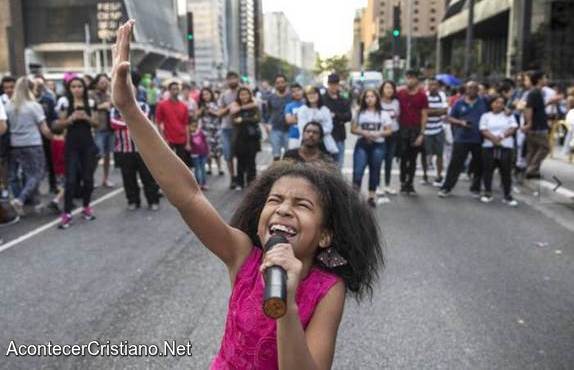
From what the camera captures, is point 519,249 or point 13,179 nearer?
point 519,249

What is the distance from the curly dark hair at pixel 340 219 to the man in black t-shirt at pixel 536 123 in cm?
935

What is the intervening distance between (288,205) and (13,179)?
8.57 meters

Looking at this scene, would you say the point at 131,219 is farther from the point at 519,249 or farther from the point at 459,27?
the point at 459,27

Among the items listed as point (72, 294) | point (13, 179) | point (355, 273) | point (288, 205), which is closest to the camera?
point (288, 205)

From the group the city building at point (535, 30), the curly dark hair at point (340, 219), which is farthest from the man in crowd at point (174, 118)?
the city building at point (535, 30)

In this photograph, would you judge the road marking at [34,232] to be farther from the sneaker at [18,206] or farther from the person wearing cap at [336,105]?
the person wearing cap at [336,105]

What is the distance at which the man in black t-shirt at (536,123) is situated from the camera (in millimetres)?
10633

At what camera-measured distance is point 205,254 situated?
6.47 m

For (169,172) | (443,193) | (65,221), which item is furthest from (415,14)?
(169,172)

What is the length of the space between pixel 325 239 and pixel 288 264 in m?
0.53

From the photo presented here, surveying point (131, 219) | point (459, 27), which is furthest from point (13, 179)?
point (459, 27)

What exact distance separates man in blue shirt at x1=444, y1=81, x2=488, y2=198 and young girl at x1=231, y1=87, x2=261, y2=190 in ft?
10.4

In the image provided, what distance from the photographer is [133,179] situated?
9141 mm

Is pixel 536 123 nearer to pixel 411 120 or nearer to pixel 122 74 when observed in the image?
pixel 411 120
